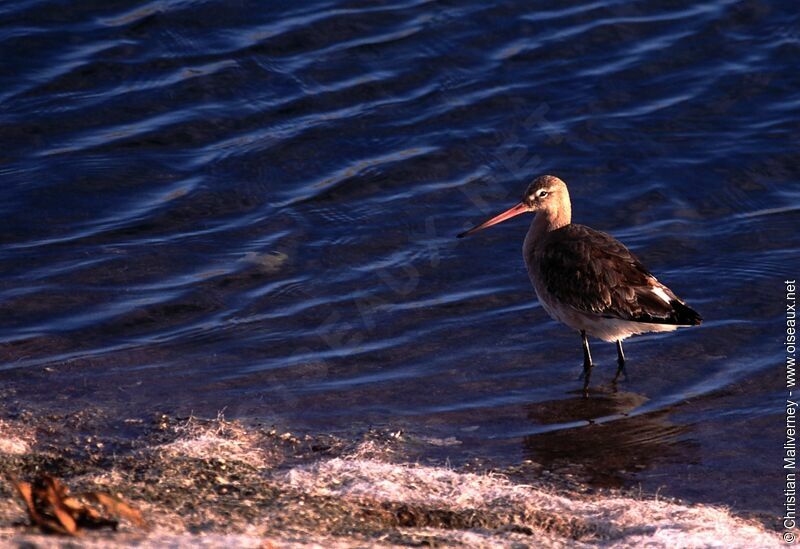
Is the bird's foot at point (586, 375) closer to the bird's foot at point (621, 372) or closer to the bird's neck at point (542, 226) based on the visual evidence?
the bird's foot at point (621, 372)

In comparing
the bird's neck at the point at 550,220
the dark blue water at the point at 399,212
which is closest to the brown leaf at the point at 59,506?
the dark blue water at the point at 399,212

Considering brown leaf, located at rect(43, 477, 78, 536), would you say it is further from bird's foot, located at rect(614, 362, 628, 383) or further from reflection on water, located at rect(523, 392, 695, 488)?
bird's foot, located at rect(614, 362, 628, 383)

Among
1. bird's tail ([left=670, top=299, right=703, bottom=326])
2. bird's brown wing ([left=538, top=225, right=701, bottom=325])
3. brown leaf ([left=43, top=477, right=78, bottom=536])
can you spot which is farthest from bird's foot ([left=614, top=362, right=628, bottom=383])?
brown leaf ([left=43, top=477, right=78, bottom=536])

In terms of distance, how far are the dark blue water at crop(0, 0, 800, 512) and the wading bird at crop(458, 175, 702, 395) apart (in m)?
0.32

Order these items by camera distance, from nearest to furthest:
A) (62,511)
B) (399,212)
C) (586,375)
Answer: (62,511)
(586,375)
(399,212)

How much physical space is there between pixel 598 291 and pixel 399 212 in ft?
9.51

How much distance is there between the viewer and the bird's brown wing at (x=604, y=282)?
8266mm

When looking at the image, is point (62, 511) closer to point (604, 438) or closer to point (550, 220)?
point (604, 438)

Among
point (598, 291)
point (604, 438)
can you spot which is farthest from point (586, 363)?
point (604, 438)

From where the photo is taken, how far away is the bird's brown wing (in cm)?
827

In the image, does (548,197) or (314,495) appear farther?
(548,197)

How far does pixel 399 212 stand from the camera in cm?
1097

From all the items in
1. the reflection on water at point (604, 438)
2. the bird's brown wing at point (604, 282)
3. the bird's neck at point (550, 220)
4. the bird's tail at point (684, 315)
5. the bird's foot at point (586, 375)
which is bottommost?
the bird's foot at point (586, 375)

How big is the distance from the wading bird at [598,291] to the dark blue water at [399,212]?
0.32m
